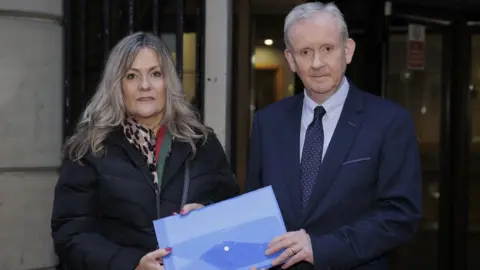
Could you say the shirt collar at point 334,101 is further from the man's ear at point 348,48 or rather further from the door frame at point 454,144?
the door frame at point 454,144

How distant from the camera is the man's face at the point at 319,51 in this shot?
7.06 ft

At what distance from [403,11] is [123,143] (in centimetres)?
347

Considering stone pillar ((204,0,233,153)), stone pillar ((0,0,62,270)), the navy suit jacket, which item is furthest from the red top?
stone pillar ((0,0,62,270))

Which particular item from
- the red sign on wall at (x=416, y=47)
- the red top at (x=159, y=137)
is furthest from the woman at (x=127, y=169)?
the red sign on wall at (x=416, y=47)

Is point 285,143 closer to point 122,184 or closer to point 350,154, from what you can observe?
point 350,154

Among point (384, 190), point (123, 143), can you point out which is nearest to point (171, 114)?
point (123, 143)

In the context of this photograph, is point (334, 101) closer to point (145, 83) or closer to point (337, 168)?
point (337, 168)

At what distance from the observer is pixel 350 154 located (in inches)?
84.8

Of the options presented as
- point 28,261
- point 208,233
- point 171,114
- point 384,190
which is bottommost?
point 28,261

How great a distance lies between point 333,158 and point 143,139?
0.67 metres

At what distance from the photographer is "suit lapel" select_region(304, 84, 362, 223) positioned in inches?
84.7

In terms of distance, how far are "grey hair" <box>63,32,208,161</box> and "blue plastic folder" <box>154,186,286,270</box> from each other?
13.8 inches

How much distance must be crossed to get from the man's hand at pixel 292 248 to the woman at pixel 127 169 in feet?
1.17

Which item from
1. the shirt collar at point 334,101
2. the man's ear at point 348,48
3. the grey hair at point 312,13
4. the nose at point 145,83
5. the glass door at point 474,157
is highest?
the grey hair at point 312,13
